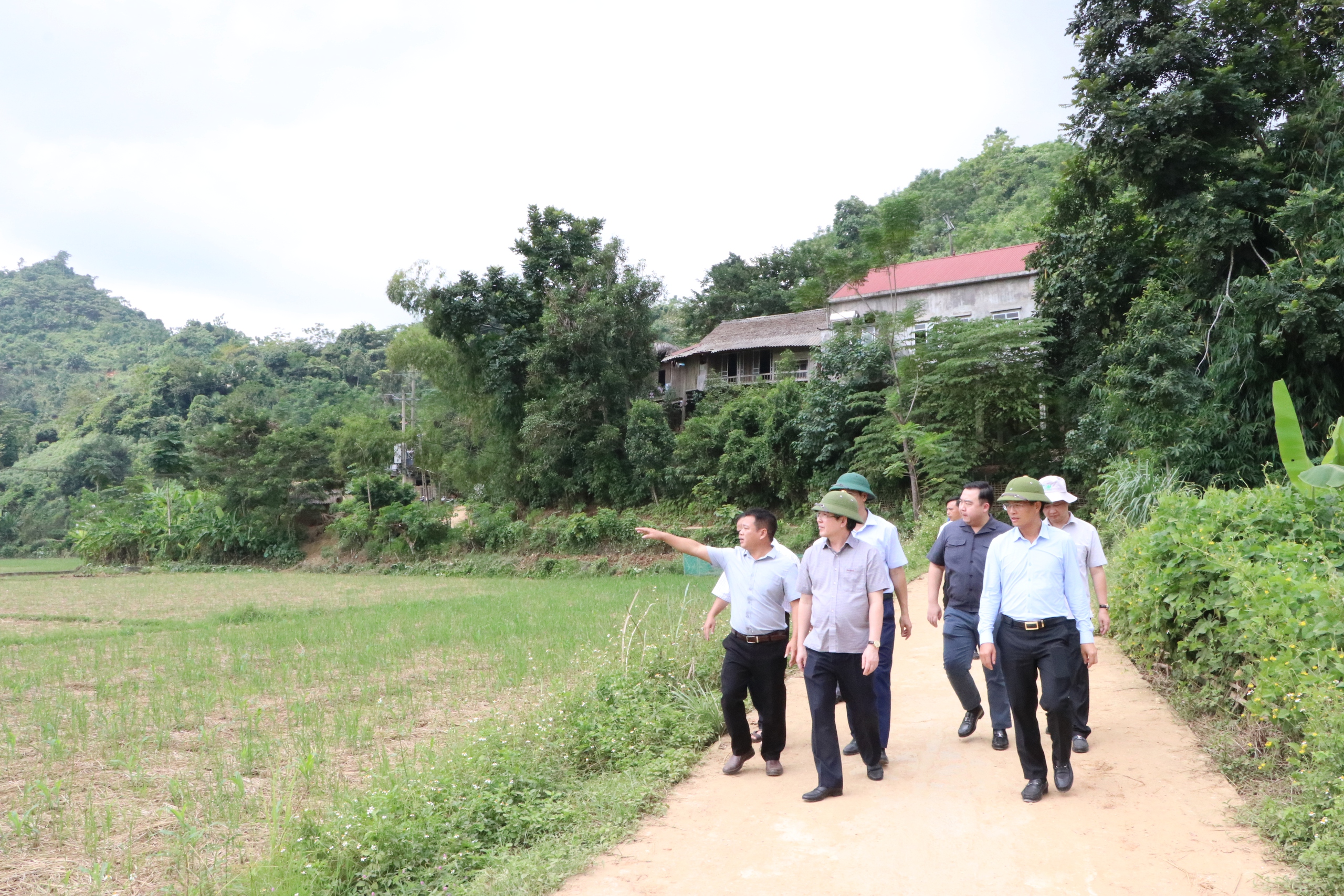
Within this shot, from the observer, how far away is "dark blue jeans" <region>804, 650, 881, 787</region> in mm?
4656

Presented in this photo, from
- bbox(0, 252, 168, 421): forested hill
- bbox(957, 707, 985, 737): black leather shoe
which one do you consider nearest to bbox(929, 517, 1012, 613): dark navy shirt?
bbox(957, 707, 985, 737): black leather shoe

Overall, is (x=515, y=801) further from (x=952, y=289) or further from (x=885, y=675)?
(x=952, y=289)

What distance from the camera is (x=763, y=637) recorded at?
509cm

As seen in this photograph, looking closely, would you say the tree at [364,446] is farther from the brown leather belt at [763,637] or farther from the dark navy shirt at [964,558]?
the brown leather belt at [763,637]

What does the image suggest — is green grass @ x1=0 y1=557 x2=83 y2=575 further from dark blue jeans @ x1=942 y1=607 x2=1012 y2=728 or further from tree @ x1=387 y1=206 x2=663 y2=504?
dark blue jeans @ x1=942 y1=607 x2=1012 y2=728

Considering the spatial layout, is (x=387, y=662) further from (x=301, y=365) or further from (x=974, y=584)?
(x=301, y=365)

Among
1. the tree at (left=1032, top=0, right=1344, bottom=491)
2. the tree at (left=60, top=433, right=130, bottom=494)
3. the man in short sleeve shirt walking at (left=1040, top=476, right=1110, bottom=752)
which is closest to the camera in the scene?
the man in short sleeve shirt walking at (left=1040, top=476, right=1110, bottom=752)

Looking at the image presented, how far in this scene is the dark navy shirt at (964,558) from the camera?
5625 millimetres

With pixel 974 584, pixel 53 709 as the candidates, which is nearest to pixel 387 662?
pixel 53 709

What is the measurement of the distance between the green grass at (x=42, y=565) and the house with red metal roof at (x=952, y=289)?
30.6 meters

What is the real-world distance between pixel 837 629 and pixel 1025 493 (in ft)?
3.98

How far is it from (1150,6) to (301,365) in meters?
53.9

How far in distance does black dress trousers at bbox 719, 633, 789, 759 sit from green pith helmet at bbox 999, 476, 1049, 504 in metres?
1.52

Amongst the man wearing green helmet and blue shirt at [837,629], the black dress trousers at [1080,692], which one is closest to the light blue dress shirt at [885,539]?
the man wearing green helmet and blue shirt at [837,629]
